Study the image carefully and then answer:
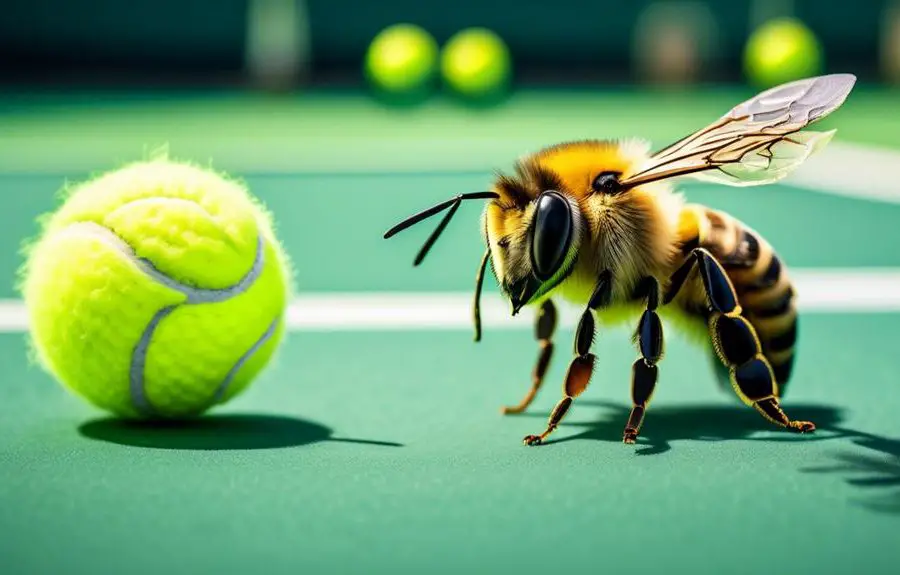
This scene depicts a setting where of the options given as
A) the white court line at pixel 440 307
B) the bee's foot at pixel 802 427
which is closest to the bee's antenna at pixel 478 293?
the bee's foot at pixel 802 427

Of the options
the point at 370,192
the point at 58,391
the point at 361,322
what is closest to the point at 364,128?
the point at 370,192

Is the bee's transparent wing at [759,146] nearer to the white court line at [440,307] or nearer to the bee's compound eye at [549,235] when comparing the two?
the bee's compound eye at [549,235]

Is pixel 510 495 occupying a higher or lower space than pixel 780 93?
lower

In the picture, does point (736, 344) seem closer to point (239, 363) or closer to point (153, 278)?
point (239, 363)

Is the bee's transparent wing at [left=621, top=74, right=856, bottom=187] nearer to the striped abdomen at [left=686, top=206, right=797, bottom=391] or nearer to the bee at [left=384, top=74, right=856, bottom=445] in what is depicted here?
the bee at [left=384, top=74, right=856, bottom=445]

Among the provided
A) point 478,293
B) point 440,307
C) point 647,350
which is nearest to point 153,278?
point 478,293

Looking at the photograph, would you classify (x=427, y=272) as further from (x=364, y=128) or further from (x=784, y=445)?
(x=364, y=128)

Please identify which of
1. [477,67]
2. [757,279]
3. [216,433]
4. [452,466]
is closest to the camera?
[452,466]
